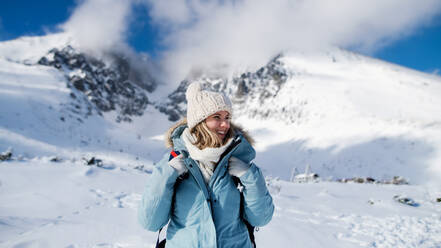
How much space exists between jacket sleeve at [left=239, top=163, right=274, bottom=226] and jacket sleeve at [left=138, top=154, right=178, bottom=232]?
18.6 inches

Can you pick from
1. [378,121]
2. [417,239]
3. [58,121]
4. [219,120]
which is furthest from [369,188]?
[58,121]

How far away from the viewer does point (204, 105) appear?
1.59 m

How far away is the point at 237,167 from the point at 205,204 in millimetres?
323

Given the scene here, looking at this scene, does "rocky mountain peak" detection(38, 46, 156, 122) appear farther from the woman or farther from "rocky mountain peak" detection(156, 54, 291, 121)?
the woman

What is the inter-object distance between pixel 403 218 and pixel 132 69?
11572cm

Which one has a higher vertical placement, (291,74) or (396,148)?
(291,74)

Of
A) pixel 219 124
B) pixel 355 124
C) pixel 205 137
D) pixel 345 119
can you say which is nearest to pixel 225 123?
pixel 219 124

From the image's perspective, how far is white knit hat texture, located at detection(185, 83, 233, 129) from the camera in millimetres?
1569

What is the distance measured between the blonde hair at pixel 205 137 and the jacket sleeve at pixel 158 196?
0.85ft

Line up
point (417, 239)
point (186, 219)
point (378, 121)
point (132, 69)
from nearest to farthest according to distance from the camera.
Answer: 1. point (186, 219)
2. point (417, 239)
3. point (378, 121)
4. point (132, 69)

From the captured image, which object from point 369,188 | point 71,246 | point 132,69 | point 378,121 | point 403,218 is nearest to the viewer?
point 71,246

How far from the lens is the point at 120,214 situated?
4.09m

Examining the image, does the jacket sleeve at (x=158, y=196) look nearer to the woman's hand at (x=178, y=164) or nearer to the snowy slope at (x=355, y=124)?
the woman's hand at (x=178, y=164)

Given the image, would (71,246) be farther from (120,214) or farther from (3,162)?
(3,162)
